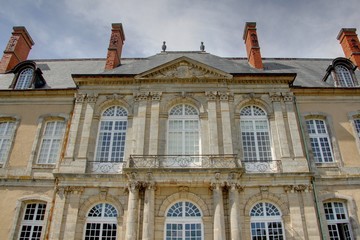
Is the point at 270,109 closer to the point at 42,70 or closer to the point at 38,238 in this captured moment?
the point at 38,238

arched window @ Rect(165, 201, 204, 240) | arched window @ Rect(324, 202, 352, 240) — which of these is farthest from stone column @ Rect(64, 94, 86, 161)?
arched window @ Rect(324, 202, 352, 240)

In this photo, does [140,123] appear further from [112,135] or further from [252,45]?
[252,45]

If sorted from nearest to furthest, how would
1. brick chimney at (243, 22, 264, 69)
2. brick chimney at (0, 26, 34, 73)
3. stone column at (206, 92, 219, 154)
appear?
stone column at (206, 92, 219, 154)
brick chimney at (243, 22, 264, 69)
brick chimney at (0, 26, 34, 73)

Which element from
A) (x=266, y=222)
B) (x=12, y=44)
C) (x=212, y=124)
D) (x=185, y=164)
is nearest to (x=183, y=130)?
(x=212, y=124)

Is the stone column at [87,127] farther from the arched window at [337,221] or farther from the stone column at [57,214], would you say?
the arched window at [337,221]

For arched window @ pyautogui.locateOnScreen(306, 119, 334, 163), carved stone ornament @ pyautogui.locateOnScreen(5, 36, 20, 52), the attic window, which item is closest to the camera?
arched window @ pyautogui.locateOnScreen(306, 119, 334, 163)

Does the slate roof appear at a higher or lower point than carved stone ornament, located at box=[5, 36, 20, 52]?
lower

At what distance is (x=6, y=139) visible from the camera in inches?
574

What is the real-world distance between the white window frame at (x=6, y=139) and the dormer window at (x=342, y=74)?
599 inches

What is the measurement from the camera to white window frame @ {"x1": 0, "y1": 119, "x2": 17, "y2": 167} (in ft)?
46.1

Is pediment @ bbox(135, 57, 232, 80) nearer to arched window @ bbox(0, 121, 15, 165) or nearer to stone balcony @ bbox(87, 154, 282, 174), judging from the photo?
stone balcony @ bbox(87, 154, 282, 174)

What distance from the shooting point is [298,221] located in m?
11.7

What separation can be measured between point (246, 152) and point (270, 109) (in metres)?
2.38

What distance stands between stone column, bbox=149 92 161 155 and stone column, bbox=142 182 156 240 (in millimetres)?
1644
